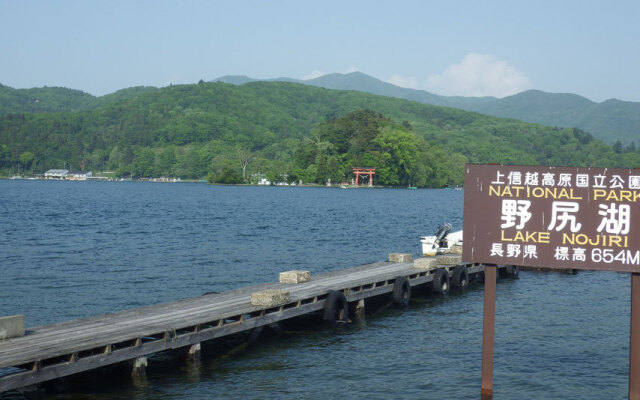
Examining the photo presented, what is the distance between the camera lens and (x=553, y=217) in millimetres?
17234

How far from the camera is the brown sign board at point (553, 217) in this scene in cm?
1664

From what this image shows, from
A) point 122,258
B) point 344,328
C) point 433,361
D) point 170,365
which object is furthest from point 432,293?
point 122,258

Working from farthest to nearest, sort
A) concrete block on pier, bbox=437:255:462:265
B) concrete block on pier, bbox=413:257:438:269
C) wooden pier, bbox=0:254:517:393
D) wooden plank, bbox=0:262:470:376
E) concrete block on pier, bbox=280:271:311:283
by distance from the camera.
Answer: concrete block on pier, bbox=437:255:462:265 < concrete block on pier, bbox=413:257:438:269 < concrete block on pier, bbox=280:271:311:283 < wooden plank, bbox=0:262:470:376 < wooden pier, bbox=0:254:517:393

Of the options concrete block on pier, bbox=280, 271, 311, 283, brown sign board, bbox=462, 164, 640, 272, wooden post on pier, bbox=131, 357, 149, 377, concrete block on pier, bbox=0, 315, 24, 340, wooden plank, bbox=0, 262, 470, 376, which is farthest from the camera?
concrete block on pier, bbox=280, 271, 311, 283

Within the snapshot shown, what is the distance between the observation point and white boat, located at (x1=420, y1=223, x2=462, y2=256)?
142 ft

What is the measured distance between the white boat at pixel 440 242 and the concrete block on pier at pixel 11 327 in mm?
26649

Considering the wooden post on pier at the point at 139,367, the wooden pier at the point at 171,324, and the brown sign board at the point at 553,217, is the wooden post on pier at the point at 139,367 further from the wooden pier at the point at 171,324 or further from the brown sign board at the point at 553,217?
the brown sign board at the point at 553,217

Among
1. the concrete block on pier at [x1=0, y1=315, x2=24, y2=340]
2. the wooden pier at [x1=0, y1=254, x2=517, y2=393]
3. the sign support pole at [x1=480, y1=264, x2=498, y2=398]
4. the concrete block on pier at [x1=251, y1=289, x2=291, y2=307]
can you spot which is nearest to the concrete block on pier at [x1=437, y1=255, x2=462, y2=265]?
the wooden pier at [x1=0, y1=254, x2=517, y2=393]

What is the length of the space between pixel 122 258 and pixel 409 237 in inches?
1303

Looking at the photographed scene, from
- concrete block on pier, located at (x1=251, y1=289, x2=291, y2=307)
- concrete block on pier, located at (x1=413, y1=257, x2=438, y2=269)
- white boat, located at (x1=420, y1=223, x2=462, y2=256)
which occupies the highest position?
white boat, located at (x1=420, y1=223, x2=462, y2=256)

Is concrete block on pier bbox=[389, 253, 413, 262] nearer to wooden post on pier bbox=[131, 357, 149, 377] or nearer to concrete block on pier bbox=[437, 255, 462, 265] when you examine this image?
concrete block on pier bbox=[437, 255, 462, 265]

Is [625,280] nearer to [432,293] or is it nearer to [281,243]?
[432,293]

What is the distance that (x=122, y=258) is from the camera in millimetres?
52469

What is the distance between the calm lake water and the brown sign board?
18.5ft
